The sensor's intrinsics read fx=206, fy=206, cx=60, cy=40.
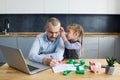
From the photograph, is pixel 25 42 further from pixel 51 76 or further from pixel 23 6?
pixel 51 76

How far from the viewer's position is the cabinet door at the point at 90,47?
4016 millimetres

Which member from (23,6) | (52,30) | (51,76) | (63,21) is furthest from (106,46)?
(51,76)

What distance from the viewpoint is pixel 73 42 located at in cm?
232

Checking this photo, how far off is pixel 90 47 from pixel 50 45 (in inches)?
75.1

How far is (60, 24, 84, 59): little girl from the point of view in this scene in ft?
7.28

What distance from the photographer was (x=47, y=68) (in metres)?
1.80

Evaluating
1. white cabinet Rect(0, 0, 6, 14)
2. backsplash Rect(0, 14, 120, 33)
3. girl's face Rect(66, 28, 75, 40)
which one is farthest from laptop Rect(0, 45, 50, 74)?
backsplash Rect(0, 14, 120, 33)

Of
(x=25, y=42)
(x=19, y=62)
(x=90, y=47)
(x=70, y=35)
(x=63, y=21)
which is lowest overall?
(x=90, y=47)

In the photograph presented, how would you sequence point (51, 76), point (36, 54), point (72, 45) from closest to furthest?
point (51, 76) < point (36, 54) < point (72, 45)

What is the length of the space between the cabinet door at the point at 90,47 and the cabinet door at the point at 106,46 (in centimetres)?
10

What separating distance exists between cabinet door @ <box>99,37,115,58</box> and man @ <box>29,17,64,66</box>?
1.94 metres

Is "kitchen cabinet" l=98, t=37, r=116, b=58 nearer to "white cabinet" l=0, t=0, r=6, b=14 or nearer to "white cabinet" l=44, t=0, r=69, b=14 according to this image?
"white cabinet" l=44, t=0, r=69, b=14

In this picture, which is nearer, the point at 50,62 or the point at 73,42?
the point at 50,62

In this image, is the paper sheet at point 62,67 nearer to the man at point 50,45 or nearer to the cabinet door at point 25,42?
the man at point 50,45
